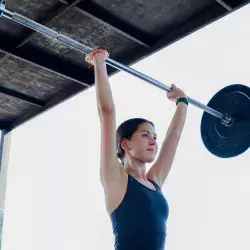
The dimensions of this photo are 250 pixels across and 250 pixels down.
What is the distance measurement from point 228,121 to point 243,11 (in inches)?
54.4

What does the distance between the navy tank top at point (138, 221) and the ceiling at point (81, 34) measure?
94.4 inches

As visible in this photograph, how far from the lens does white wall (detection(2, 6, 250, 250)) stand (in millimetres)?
4027

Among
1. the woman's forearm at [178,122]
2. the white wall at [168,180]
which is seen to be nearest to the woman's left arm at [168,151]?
the woman's forearm at [178,122]

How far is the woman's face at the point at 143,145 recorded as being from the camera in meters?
2.23

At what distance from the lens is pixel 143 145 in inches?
88.2

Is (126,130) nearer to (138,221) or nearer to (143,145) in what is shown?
(143,145)

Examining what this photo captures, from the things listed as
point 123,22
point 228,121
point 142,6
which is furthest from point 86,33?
point 228,121

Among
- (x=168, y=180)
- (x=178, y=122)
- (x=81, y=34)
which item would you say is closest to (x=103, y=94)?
(x=178, y=122)

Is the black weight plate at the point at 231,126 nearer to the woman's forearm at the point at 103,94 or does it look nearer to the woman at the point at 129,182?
the woman at the point at 129,182

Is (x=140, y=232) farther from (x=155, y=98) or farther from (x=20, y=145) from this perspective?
(x=20, y=145)

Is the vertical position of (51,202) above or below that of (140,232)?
above

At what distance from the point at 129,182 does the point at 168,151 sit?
1.85 feet

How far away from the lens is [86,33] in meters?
4.50

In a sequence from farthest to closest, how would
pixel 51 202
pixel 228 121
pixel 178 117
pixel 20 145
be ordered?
pixel 20 145 → pixel 51 202 → pixel 228 121 → pixel 178 117
